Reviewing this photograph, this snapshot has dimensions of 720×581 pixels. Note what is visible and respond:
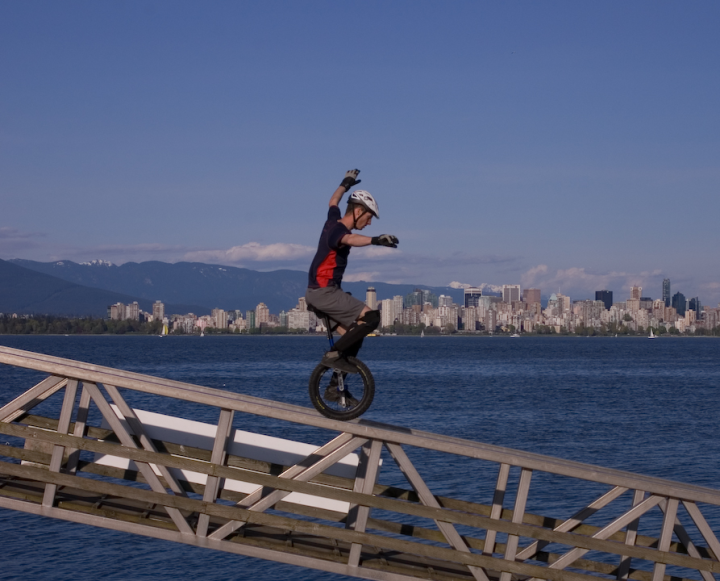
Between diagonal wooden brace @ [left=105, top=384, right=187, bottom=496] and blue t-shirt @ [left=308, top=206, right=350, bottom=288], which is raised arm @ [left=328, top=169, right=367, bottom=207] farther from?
diagonal wooden brace @ [left=105, top=384, right=187, bottom=496]

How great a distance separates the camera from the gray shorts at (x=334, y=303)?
32.3 ft

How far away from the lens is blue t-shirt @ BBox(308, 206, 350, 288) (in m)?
9.62

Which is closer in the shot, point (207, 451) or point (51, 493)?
point (51, 493)

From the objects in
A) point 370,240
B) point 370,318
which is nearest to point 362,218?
point 370,240

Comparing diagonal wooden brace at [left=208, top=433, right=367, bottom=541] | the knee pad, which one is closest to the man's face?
the knee pad

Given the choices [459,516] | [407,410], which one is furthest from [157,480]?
[407,410]

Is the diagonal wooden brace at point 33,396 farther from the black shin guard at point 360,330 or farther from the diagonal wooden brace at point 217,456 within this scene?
the black shin guard at point 360,330

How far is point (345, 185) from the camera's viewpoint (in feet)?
33.6

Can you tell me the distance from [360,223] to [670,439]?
38.8 meters

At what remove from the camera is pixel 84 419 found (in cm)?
966

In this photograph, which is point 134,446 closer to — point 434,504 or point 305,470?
point 305,470

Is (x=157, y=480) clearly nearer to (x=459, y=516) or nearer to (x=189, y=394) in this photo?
(x=189, y=394)

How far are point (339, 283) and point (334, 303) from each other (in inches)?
11.9

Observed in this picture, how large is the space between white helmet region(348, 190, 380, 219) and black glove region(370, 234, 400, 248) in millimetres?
544
